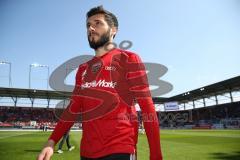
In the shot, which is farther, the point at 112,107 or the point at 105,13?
the point at 105,13

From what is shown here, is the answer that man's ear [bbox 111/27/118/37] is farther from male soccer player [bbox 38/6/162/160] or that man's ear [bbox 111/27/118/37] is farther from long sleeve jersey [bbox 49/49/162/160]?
long sleeve jersey [bbox 49/49/162/160]

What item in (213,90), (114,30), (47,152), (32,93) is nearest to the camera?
(47,152)

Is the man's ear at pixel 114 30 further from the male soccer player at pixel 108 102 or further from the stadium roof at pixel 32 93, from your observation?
the stadium roof at pixel 32 93

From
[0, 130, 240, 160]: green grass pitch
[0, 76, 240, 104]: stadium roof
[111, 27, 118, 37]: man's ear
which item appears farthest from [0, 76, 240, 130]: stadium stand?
[111, 27, 118, 37]: man's ear

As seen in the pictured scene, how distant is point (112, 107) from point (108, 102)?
0.24ft

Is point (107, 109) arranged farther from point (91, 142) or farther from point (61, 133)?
point (61, 133)

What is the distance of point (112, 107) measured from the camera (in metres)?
2.49

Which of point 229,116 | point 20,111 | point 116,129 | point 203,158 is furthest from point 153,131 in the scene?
point 20,111

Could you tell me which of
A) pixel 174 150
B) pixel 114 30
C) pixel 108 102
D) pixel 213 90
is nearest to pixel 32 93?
pixel 213 90

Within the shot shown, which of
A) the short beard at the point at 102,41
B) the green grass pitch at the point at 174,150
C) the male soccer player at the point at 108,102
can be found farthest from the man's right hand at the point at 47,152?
the green grass pitch at the point at 174,150

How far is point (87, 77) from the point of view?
2840 mm

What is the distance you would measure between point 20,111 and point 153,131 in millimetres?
74422

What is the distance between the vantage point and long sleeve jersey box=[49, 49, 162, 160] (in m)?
2.27

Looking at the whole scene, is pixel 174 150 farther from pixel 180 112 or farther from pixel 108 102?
pixel 180 112
